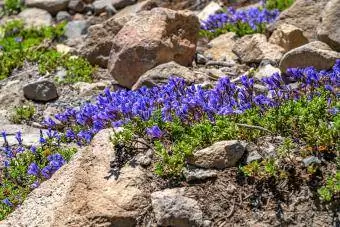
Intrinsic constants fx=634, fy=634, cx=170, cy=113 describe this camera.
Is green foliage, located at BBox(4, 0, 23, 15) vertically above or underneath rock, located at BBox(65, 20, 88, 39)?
underneath

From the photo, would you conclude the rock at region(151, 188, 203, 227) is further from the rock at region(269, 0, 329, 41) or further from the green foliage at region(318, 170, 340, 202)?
the rock at region(269, 0, 329, 41)

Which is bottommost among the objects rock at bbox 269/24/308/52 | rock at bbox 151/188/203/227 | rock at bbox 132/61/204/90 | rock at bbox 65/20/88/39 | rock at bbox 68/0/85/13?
rock at bbox 68/0/85/13

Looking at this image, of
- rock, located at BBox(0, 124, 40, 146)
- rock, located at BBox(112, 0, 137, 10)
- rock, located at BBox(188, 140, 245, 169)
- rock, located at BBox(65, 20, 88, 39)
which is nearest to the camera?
rock, located at BBox(188, 140, 245, 169)

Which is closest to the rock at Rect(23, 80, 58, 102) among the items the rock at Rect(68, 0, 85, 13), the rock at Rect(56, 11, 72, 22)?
the rock at Rect(56, 11, 72, 22)

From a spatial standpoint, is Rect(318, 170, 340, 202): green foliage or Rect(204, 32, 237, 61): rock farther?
Rect(204, 32, 237, 61): rock

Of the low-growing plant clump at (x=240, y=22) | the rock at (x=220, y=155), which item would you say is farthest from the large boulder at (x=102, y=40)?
the rock at (x=220, y=155)

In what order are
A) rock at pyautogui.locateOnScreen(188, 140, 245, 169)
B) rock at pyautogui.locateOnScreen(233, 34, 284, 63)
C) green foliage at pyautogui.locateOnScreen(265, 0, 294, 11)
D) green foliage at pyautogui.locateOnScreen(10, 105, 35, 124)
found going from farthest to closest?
green foliage at pyautogui.locateOnScreen(265, 0, 294, 11), rock at pyautogui.locateOnScreen(233, 34, 284, 63), green foliage at pyautogui.locateOnScreen(10, 105, 35, 124), rock at pyautogui.locateOnScreen(188, 140, 245, 169)

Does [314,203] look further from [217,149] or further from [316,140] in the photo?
[217,149]
